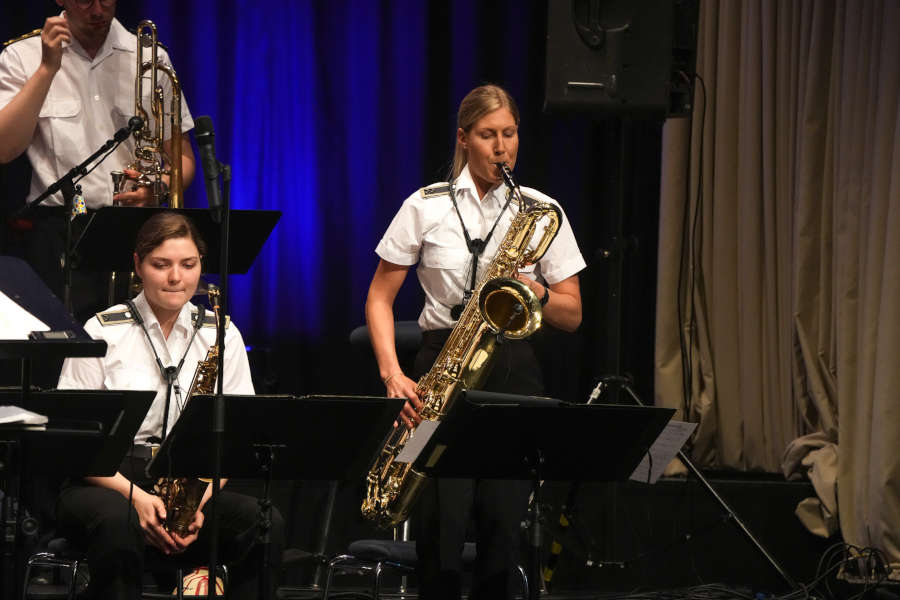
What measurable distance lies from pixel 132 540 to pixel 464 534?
1049 millimetres

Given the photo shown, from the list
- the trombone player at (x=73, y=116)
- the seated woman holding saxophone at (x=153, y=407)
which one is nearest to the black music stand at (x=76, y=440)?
the seated woman holding saxophone at (x=153, y=407)

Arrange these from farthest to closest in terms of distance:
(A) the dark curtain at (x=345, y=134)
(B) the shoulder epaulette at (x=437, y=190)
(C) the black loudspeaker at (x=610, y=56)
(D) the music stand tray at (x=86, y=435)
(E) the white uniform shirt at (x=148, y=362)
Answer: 1. (A) the dark curtain at (x=345, y=134)
2. (C) the black loudspeaker at (x=610, y=56)
3. (B) the shoulder epaulette at (x=437, y=190)
4. (E) the white uniform shirt at (x=148, y=362)
5. (D) the music stand tray at (x=86, y=435)

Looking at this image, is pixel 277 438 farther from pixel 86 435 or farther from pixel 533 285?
pixel 533 285

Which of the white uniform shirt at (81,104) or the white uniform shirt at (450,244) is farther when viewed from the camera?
the white uniform shirt at (81,104)

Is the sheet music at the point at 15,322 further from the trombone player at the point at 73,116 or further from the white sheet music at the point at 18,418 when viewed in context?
the trombone player at the point at 73,116

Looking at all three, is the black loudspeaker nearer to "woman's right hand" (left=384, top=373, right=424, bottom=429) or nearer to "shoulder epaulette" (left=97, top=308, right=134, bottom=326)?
"woman's right hand" (left=384, top=373, right=424, bottom=429)

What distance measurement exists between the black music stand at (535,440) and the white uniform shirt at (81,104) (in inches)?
100

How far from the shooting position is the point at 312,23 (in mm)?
6359

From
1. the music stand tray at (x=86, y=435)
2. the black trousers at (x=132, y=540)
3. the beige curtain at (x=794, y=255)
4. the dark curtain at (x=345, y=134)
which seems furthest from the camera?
the dark curtain at (x=345, y=134)

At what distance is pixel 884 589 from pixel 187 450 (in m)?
2.88

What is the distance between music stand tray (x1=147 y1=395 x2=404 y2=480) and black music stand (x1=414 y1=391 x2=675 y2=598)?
215 mm

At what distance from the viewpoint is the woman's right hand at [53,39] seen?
15.5ft

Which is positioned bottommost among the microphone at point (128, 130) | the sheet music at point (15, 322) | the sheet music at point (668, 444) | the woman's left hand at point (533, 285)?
the sheet music at point (668, 444)

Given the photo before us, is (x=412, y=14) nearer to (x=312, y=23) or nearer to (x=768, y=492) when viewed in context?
(x=312, y=23)
